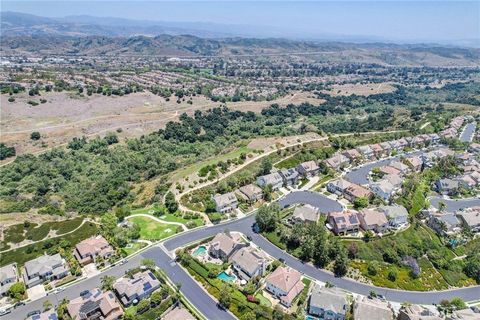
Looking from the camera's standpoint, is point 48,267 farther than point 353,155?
No

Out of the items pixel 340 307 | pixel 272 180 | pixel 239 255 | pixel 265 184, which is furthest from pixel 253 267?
pixel 272 180

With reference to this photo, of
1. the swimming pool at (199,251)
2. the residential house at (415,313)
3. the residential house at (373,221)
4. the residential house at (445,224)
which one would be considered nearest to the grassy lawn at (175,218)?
the swimming pool at (199,251)

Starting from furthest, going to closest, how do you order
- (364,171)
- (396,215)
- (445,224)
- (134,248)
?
(364,171)
(396,215)
(445,224)
(134,248)

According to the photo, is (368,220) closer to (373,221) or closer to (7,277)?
(373,221)

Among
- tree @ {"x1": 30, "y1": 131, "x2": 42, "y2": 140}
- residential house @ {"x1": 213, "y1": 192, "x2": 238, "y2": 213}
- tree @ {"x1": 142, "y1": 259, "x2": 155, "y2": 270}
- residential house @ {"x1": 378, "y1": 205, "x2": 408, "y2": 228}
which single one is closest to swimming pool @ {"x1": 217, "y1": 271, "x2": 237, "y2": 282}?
tree @ {"x1": 142, "y1": 259, "x2": 155, "y2": 270}

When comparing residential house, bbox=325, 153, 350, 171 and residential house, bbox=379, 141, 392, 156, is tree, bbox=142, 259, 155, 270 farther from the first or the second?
residential house, bbox=379, 141, 392, 156

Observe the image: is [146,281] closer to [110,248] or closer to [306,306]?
[110,248]

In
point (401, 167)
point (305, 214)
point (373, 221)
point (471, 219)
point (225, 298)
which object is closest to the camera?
point (225, 298)
